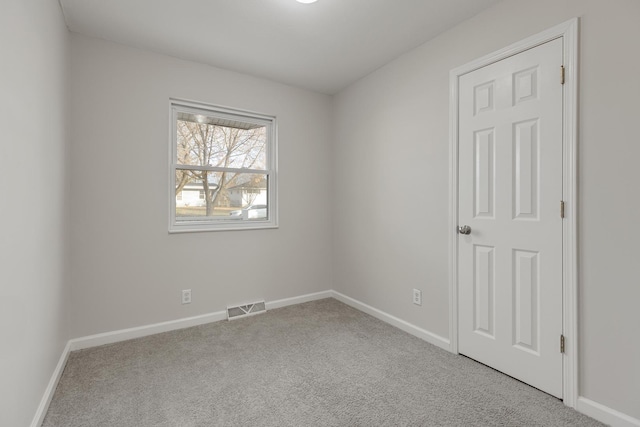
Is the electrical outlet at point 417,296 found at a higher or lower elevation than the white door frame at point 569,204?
lower

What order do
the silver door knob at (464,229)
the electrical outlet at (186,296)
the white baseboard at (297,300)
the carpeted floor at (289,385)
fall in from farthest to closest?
the white baseboard at (297,300)
the electrical outlet at (186,296)
the silver door knob at (464,229)
the carpeted floor at (289,385)

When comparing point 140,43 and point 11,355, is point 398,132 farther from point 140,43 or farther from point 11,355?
point 11,355

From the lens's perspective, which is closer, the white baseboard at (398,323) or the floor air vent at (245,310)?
the white baseboard at (398,323)

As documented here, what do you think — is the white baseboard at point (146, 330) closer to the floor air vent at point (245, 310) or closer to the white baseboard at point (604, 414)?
the floor air vent at point (245, 310)

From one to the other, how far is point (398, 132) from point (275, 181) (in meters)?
1.43

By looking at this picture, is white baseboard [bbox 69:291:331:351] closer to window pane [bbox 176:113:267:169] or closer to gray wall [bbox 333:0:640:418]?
gray wall [bbox 333:0:640:418]

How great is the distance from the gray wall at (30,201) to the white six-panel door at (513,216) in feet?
8.48

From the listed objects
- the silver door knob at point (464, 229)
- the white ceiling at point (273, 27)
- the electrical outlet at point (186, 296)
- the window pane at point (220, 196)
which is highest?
the white ceiling at point (273, 27)

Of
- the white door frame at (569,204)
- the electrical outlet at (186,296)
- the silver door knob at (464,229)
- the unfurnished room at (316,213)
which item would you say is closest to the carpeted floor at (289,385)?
the unfurnished room at (316,213)

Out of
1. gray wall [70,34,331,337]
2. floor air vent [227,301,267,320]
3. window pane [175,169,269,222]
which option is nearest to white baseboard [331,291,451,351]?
gray wall [70,34,331,337]

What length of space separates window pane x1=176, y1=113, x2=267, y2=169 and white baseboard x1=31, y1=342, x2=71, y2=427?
1.80 metres

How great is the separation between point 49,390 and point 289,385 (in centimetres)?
141

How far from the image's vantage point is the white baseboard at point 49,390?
1.57 meters

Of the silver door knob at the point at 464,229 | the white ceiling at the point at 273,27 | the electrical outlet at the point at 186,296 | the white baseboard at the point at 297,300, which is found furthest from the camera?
the white baseboard at the point at 297,300
